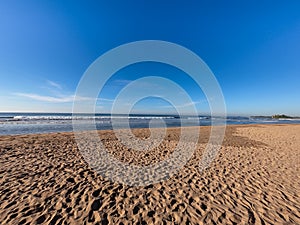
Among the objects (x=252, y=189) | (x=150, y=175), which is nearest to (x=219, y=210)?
(x=252, y=189)

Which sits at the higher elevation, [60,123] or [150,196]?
[60,123]

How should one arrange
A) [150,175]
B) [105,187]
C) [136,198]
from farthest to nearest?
[150,175]
[105,187]
[136,198]

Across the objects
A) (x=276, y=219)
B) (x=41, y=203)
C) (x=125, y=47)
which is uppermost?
(x=125, y=47)

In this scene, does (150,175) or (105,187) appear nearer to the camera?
(105,187)

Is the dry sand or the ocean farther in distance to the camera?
the ocean

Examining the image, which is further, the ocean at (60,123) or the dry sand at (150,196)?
the ocean at (60,123)

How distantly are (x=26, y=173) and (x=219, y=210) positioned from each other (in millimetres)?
5949

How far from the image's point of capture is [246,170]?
19.4 feet

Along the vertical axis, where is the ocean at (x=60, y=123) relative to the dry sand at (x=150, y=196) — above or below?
above

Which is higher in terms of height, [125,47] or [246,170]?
[125,47]

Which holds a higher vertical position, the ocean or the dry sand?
the ocean

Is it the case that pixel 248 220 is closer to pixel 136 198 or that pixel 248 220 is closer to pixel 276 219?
pixel 276 219

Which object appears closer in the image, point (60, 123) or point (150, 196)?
point (150, 196)

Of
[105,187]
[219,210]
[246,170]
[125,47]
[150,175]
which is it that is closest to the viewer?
[219,210]
